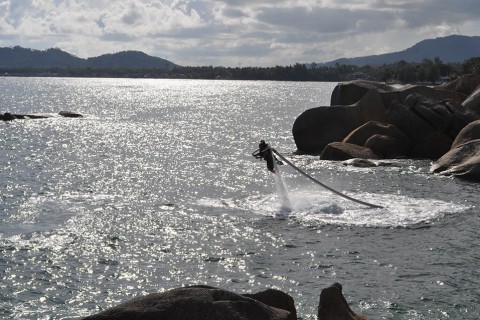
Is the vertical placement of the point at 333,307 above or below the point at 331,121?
below

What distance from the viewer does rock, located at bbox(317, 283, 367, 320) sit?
1120 cm

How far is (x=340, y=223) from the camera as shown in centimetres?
2188

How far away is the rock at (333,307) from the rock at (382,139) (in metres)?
26.5

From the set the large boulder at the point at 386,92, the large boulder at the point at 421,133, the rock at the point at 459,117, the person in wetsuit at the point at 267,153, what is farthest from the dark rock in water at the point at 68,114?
the person in wetsuit at the point at 267,153

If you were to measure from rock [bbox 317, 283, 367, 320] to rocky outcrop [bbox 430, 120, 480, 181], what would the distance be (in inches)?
811

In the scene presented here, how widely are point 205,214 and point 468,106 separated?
966 inches

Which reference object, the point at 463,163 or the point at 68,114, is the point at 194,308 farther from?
the point at 68,114

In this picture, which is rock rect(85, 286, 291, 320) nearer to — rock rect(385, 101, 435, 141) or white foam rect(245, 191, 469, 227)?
white foam rect(245, 191, 469, 227)

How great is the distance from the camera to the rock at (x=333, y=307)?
1120 centimetres

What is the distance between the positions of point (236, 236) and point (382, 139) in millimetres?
19203

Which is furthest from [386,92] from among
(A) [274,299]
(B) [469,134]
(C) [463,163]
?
(A) [274,299]

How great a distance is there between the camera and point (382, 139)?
37.2 meters

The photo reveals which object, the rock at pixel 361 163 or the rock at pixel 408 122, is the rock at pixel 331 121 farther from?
the rock at pixel 361 163

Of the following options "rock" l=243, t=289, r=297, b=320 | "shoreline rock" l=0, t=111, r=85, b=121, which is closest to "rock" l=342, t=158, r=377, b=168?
"rock" l=243, t=289, r=297, b=320
